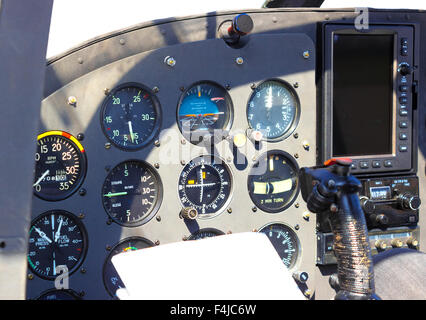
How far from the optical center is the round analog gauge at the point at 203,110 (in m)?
2.97

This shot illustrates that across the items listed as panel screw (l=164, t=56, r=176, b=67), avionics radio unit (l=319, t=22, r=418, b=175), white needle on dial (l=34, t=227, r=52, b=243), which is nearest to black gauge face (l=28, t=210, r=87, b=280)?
white needle on dial (l=34, t=227, r=52, b=243)

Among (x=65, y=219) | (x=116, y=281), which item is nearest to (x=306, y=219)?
(x=116, y=281)

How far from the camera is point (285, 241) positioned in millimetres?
3307

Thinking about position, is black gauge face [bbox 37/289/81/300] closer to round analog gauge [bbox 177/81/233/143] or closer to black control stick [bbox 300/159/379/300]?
round analog gauge [bbox 177/81/233/143]

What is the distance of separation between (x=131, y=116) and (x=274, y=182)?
0.94 meters

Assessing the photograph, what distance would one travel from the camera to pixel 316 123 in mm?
3348

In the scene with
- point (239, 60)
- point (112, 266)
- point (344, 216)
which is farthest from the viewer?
point (239, 60)

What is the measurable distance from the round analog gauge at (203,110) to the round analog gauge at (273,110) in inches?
5.8

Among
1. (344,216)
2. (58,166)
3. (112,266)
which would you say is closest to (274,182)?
(112,266)

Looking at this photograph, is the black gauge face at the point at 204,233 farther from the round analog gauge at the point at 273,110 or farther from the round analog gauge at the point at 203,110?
the round analog gauge at the point at 273,110

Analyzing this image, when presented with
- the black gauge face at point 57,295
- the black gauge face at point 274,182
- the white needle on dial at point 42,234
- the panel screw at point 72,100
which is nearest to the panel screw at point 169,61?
the panel screw at point 72,100

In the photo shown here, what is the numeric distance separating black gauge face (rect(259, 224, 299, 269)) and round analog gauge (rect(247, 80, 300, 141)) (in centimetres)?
53

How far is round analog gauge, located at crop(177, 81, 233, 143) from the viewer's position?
2969 mm

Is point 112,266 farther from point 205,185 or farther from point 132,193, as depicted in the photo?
point 205,185
